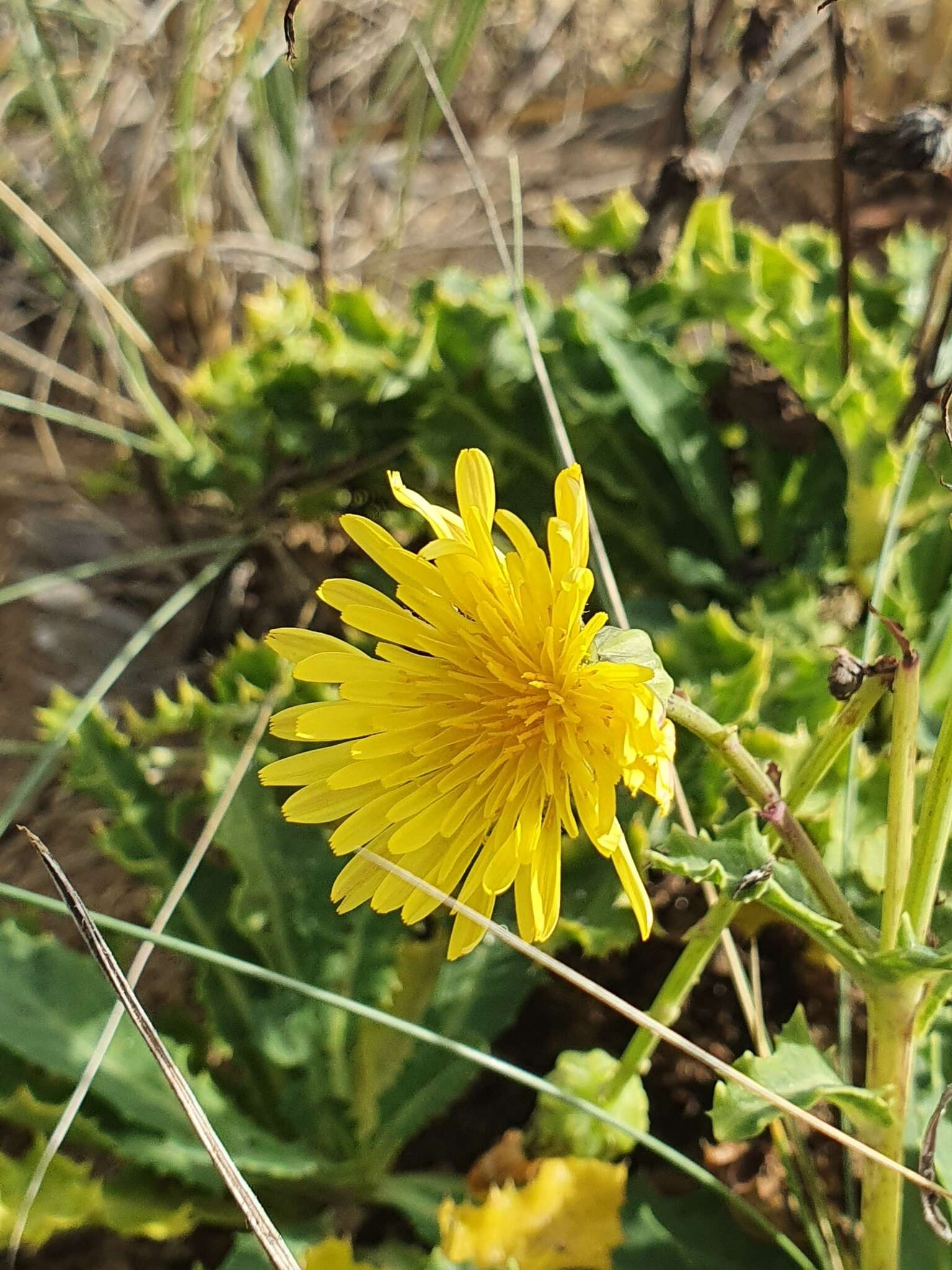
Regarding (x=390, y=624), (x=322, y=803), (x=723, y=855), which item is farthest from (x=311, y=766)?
(x=723, y=855)

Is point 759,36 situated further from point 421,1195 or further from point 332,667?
point 421,1195

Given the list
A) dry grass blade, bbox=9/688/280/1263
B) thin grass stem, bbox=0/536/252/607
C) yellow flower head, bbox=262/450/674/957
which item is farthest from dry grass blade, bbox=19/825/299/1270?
thin grass stem, bbox=0/536/252/607

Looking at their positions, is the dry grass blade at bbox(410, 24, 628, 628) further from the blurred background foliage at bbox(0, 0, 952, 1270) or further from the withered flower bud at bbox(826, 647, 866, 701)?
the withered flower bud at bbox(826, 647, 866, 701)

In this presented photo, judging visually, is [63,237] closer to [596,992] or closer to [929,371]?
[929,371]

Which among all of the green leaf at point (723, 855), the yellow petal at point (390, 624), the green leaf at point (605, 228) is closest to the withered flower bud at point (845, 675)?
the green leaf at point (723, 855)

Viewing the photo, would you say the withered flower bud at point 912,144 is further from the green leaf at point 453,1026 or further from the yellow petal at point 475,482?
the green leaf at point 453,1026

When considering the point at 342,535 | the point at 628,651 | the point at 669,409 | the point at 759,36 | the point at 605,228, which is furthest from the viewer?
the point at 342,535
